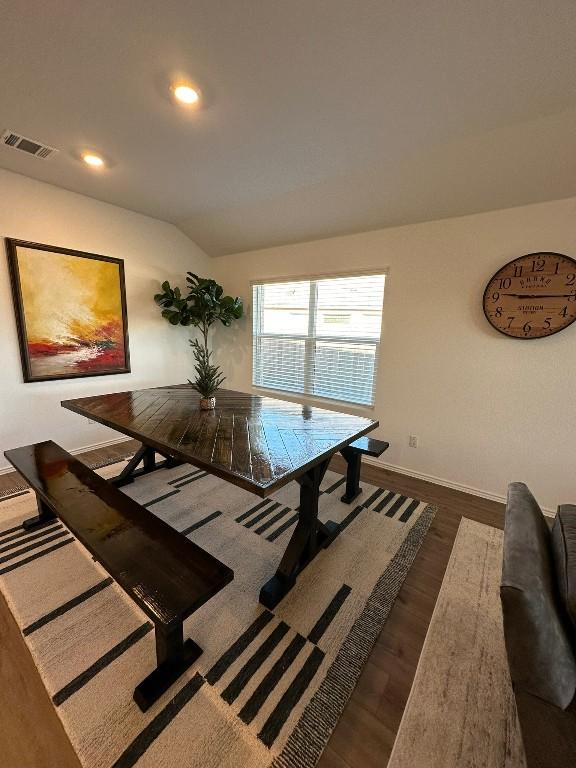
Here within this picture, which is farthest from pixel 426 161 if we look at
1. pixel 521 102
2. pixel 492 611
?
pixel 492 611

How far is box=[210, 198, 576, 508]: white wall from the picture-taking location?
2.20 m

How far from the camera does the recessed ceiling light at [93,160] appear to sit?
2.23 meters

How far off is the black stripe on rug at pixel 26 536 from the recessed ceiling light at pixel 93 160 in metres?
2.69

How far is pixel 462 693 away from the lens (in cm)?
116

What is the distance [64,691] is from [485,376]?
10.1 ft

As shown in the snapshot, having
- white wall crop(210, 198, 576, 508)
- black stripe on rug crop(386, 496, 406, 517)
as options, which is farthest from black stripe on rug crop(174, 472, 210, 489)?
white wall crop(210, 198, 576, 508)

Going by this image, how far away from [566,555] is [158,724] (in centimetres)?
151

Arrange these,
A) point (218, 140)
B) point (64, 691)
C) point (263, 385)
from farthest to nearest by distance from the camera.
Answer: point (263, 385) → point (218, 140) → point (64, 691)

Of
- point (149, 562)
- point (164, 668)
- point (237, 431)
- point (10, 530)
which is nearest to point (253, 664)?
point (164, 668)

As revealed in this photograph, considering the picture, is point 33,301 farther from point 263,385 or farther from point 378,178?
point 378,178

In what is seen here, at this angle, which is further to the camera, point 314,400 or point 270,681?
point 314,400

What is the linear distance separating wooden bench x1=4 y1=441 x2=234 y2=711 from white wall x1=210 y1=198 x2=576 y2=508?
2.29m

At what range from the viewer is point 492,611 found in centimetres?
149

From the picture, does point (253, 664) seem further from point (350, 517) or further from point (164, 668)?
point (350, 517)
